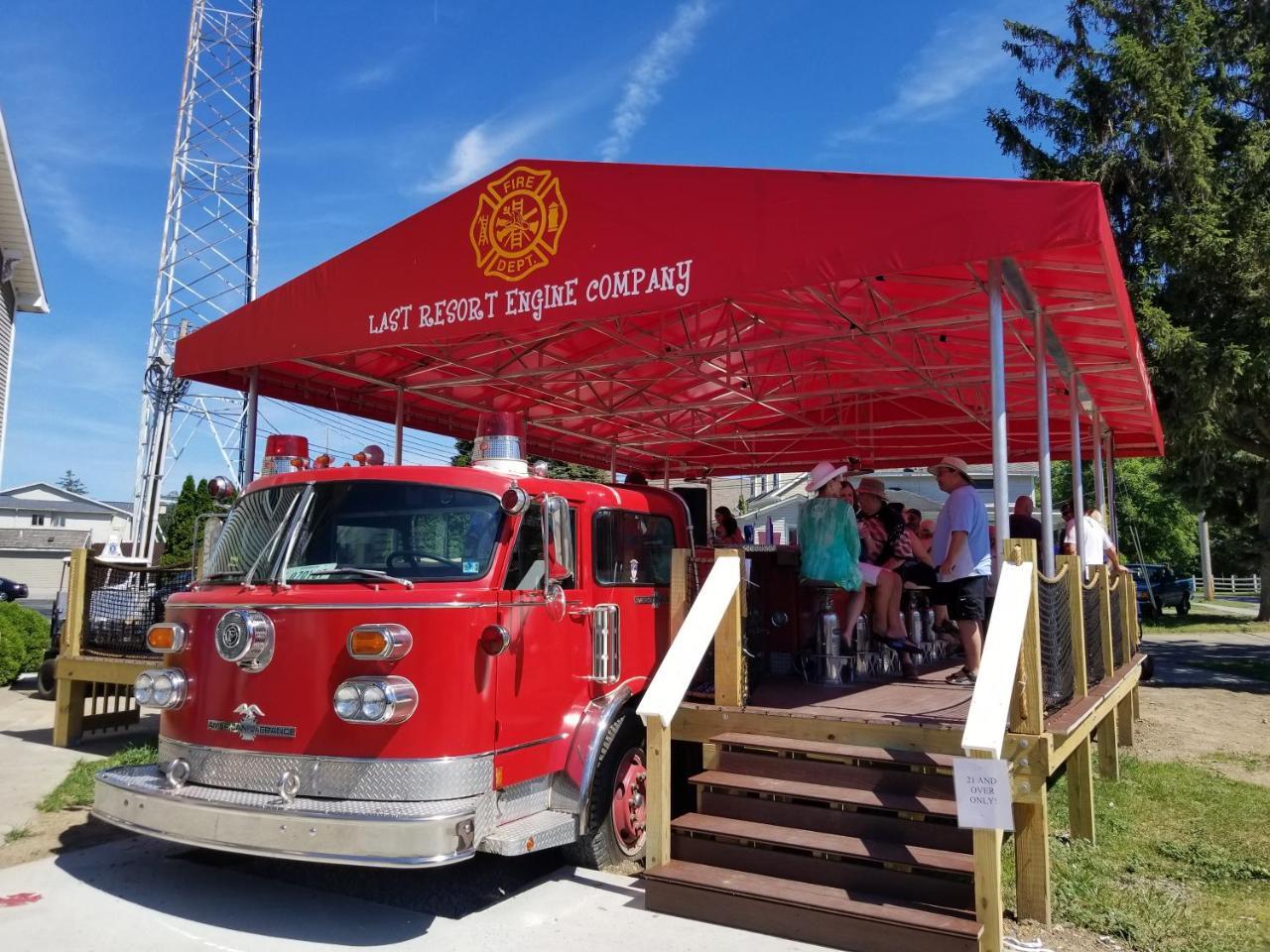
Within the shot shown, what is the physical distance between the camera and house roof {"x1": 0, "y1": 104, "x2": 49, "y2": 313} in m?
16.0

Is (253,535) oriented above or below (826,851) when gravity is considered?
above

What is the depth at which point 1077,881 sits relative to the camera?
5.26 m

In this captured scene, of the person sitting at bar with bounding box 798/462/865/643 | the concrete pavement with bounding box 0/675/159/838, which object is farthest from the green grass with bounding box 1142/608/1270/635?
the concrete pavement with bounding box 0/675/159/838

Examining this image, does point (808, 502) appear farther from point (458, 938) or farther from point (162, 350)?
point (162, 350)

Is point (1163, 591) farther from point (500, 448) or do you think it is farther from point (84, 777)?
point (84, 777)

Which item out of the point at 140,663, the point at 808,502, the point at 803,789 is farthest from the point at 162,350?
the point at 803,789

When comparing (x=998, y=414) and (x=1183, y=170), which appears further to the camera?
(x=1183, y=170)

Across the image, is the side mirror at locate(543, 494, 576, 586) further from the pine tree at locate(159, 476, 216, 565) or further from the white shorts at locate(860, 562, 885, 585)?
the pine tree at locate(159, 476, 216, 565)

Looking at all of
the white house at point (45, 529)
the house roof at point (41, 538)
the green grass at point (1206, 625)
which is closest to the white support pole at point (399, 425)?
the green grass at point (1206, 625)

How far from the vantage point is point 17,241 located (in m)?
17.6

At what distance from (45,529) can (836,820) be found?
60247 millimetres

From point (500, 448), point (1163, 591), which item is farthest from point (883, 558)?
point (1163, 591)

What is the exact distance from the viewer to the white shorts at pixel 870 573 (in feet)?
23.5

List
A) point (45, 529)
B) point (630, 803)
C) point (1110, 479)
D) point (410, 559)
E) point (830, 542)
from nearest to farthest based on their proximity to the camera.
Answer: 1. point (410, 559)
2. point (630, 803)
3. point (830, 542)
4. point (1110, 479)
5. point (45, 529)
